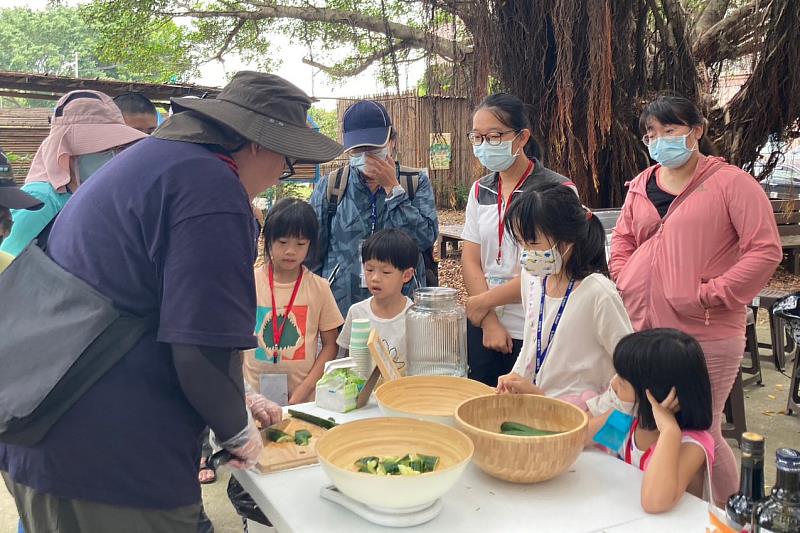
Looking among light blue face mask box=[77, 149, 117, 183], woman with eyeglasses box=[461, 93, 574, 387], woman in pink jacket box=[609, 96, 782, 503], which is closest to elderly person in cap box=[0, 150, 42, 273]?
light blue face mask box=[77, 149, 117, 183]

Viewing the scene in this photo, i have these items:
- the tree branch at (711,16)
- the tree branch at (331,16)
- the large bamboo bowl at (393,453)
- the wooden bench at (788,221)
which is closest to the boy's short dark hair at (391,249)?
the large bamboo bowl at (393,453)

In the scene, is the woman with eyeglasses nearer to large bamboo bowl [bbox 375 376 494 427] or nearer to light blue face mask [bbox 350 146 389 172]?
light blue face mask [bbox 350 146 389 172]

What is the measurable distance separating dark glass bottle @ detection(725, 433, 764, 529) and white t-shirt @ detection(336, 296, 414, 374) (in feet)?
4.10

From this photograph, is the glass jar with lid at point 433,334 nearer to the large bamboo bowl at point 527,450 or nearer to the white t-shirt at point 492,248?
the white t-shirt at point 492,248

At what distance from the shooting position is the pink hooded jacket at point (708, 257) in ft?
8.33

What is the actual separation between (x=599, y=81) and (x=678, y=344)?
3463mm

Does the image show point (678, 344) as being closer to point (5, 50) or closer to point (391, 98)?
point (391, 98)

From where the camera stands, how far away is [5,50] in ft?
116

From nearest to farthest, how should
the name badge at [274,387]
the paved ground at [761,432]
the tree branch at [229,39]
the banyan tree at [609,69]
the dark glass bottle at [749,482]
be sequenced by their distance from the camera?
the dark glass bottle at [749,482], the name badge at [274,387], the paved ground at [761,432], the banyan tree at [609,69], the tree branch at [229,39]

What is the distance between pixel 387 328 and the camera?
2561 millimetres

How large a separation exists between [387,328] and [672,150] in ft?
4.87

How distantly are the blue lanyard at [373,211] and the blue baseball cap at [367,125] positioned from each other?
27 cm

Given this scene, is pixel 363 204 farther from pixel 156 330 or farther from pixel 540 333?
pixel 156 330

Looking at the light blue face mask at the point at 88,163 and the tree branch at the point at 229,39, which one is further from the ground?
the tree branch at the point at 229,39
